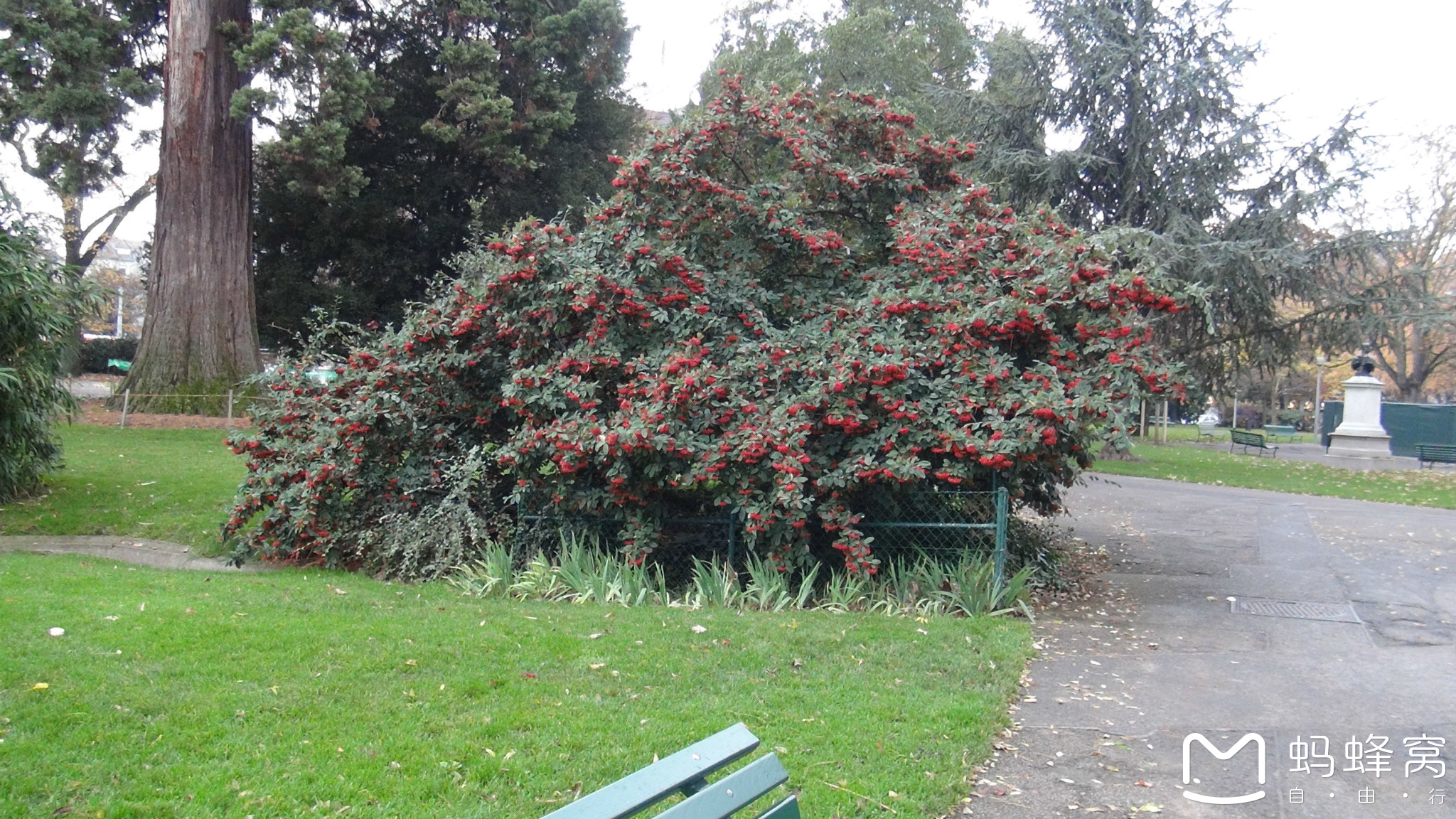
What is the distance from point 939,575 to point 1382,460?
67.8 feet

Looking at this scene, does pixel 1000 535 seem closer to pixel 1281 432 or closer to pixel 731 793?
pixel 731 793

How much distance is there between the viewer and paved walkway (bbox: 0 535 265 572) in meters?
8.48

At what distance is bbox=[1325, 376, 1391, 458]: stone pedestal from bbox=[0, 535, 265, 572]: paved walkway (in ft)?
80.4

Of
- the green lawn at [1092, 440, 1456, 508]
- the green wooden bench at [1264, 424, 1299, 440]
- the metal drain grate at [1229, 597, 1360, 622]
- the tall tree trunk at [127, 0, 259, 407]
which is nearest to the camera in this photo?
the metal drain grate at [1229, 597, 1360, 622]

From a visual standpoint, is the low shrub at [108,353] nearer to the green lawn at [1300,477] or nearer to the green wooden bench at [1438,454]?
the green lawn at [1300,477]

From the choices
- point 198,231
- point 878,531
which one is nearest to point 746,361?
point 878,531

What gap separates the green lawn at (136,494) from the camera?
375 inches

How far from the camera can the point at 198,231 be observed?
58.2 ft

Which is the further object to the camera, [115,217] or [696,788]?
[115,217]

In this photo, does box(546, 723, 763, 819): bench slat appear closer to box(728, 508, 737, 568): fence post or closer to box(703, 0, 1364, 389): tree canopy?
box(728, 508, 737, 568): fence post

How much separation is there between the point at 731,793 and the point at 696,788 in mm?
212

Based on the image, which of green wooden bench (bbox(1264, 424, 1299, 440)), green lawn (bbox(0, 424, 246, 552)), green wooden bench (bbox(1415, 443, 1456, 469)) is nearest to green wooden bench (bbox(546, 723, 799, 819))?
green lawn (bbox(0, 424, 246, 552))

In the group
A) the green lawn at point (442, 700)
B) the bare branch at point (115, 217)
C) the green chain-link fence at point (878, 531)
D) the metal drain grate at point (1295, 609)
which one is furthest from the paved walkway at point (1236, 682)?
the bare branch at point (115, 217)

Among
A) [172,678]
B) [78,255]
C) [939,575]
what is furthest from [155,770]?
[78,255]
